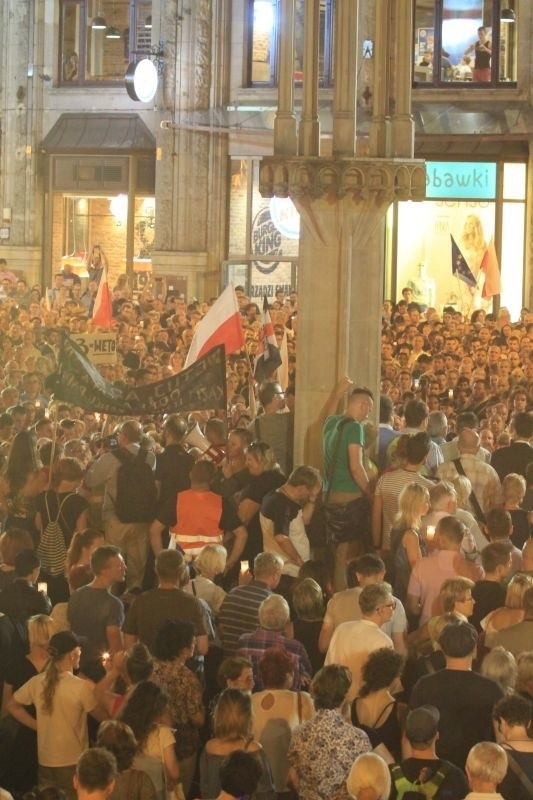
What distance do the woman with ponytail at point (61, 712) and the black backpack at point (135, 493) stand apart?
368 centimetres

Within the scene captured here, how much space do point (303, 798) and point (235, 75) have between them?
27070mm

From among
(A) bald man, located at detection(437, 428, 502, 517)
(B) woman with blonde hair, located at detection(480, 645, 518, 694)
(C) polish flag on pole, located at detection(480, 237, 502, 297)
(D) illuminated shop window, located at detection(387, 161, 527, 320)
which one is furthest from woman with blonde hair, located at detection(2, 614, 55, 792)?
(D) illuminated shop window, located at detection(387, 161, 527, 320)

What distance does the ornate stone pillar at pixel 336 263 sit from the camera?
1403cm

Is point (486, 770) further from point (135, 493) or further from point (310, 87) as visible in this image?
point (310, 87)

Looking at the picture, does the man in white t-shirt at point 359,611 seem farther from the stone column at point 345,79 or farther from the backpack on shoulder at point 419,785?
the stone column at point 345,79

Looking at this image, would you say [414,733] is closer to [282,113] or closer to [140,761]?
[140,761]

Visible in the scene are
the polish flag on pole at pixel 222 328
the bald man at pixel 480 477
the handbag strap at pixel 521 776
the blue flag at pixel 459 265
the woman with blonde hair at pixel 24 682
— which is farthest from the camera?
the blue flag at pixel 459 265

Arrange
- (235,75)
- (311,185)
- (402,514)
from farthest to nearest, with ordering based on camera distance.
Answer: (235,75) < (311,185) < (402,514)

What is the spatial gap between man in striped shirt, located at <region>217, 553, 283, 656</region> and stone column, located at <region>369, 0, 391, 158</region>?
5402 millimetres

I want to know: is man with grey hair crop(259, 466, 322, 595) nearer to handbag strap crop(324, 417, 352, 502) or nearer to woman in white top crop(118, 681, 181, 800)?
handbag strap crop(324, 417, 352, 502)

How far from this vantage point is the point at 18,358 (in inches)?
781

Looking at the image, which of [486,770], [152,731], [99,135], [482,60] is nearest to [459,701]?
[486,770]

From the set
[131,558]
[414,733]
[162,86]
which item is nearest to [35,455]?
[131,558]

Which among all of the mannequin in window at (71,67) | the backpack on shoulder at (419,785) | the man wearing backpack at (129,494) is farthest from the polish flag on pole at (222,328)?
the mannequin in window at (71,67)
